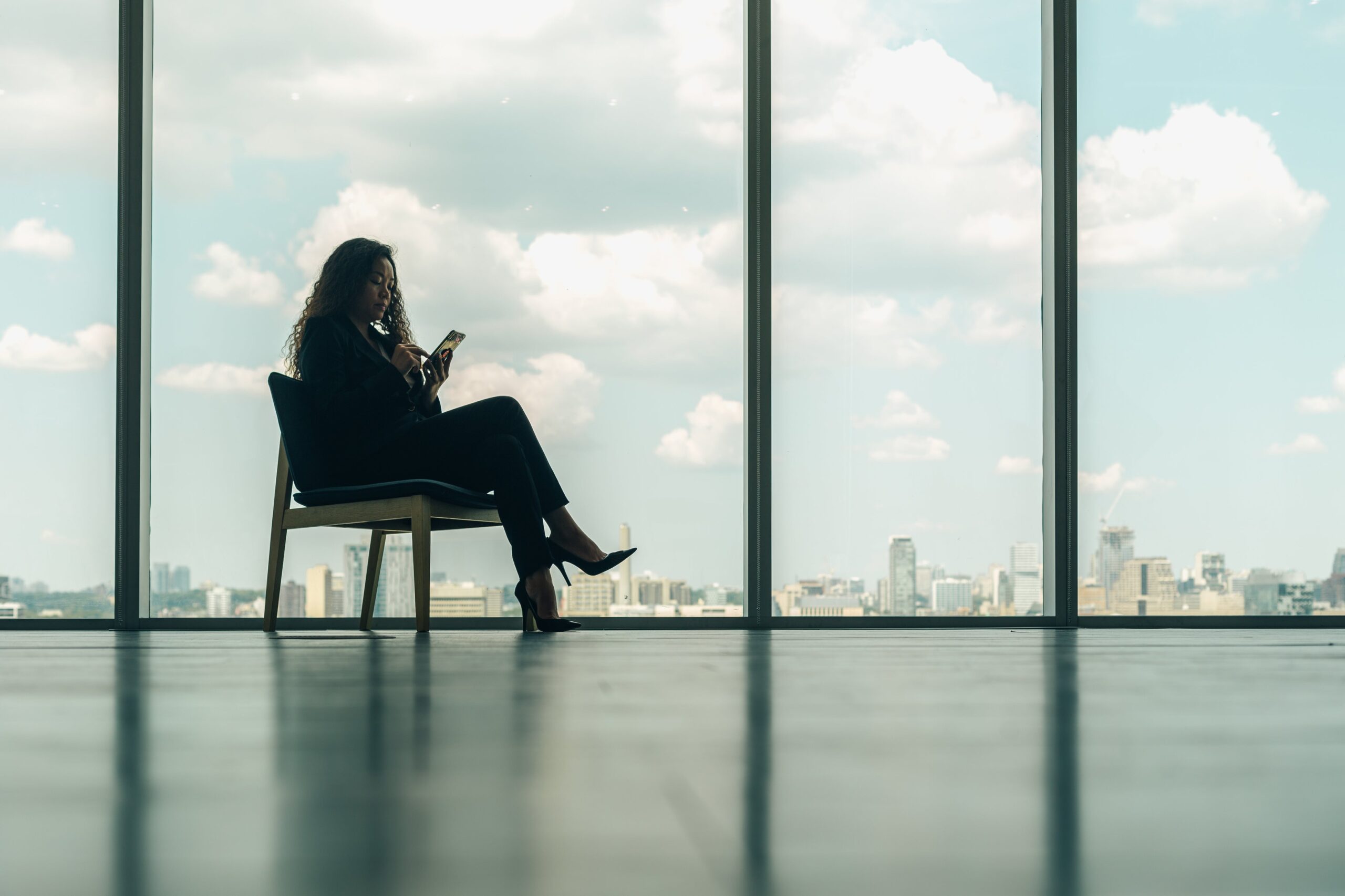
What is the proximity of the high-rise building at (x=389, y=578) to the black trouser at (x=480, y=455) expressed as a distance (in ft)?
3.00

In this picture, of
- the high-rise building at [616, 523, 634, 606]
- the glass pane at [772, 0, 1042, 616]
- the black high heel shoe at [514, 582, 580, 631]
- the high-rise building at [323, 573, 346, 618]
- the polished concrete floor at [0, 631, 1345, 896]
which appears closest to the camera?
the polished concrete floor at [0, 631, 1345, 896]

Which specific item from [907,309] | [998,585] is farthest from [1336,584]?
[907,309]

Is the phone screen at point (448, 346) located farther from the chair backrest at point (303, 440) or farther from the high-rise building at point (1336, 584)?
the high-rise building at point (1336, 584)

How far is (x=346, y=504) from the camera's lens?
299 cm

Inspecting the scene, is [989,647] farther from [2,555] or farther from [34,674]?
[2,555]

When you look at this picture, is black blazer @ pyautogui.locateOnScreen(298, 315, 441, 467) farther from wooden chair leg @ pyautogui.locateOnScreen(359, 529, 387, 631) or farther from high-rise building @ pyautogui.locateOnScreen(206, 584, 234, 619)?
high-rise building @ pyautogui.locateOnScreen(206, 584, 234, 619)

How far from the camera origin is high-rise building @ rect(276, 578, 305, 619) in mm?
3916

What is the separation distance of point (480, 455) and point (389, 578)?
45.8 inches

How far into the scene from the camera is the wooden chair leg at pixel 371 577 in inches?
138

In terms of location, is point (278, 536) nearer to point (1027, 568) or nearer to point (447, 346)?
point (447, 346)

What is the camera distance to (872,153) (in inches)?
166

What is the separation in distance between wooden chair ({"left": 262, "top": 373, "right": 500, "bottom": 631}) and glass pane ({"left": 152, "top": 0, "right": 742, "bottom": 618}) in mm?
679

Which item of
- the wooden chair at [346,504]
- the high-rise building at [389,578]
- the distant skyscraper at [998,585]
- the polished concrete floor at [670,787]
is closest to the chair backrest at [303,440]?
the wooden chair at [346,504]

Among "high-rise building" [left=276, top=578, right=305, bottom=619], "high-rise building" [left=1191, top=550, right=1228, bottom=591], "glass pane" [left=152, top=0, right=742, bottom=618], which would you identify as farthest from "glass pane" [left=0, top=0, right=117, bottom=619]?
"high-rise building" [left=1191, top=550, right=1228, bottom=591]
